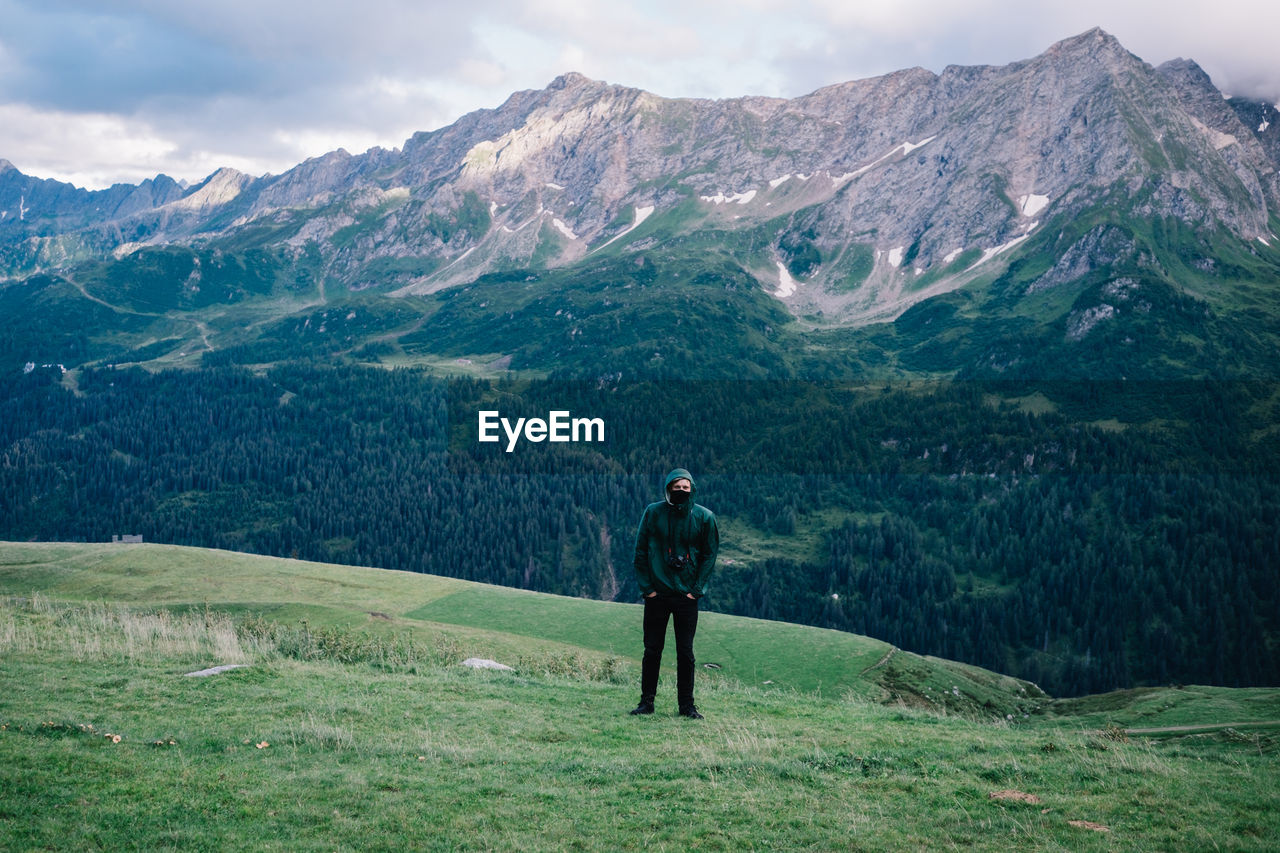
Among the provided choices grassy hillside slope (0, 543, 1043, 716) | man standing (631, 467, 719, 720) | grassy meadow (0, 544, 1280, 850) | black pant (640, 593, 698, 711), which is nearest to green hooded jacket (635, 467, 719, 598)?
man standing (631, 467, 719, 720)

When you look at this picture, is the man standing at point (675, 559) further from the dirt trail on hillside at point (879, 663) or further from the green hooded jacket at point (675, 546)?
the dirt trail on hillside at point (879, 663)

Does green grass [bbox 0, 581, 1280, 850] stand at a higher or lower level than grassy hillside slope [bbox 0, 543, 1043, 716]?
higher

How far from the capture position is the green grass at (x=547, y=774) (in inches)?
483

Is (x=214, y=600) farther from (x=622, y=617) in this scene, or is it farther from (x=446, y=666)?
(x=446, y=666)

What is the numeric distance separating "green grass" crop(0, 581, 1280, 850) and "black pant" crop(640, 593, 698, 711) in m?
0.88

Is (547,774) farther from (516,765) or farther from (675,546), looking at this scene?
(675,546)

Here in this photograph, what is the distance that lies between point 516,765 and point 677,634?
5681 mm

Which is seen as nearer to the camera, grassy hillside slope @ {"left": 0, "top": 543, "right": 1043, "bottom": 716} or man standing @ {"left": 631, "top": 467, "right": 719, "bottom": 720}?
man standing @ {"left": 631, "top": 467, "right": 719, "bottom": 720}

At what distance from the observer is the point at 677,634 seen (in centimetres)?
2061

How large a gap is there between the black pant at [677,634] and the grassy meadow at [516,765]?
34.4 inches

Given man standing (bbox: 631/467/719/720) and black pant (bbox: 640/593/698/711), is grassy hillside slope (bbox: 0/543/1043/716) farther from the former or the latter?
man standing (bbox: 631/467/719/720)

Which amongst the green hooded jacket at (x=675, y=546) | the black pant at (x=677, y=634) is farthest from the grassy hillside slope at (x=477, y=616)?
the green hooded jacket at (x=675, y=546)

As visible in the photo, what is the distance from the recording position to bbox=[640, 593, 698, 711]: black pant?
65.4 feet

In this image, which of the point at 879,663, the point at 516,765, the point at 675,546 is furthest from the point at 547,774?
the point at 879,663
